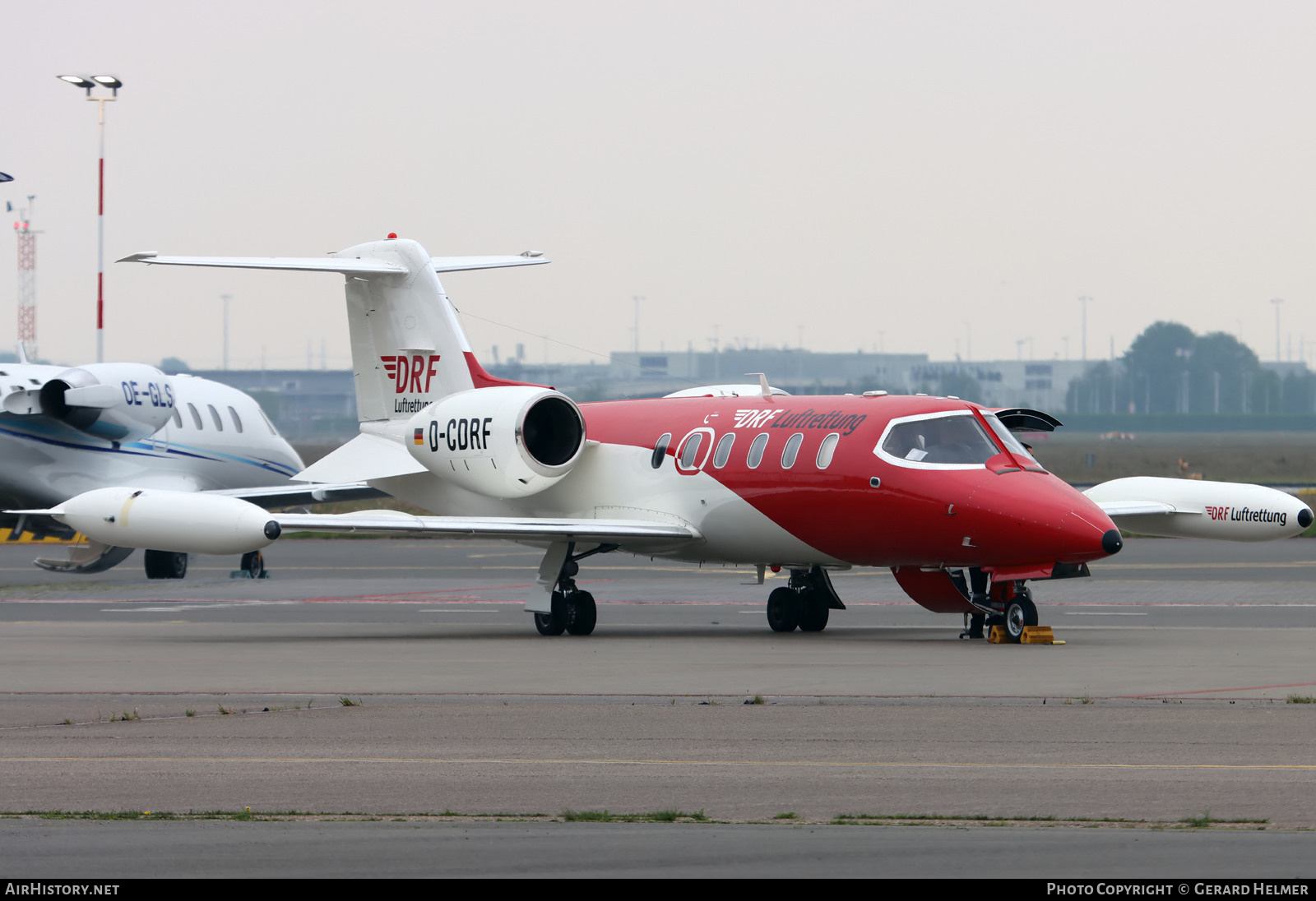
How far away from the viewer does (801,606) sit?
23.9 meters

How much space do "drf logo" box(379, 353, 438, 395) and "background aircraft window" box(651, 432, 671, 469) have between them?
452cm

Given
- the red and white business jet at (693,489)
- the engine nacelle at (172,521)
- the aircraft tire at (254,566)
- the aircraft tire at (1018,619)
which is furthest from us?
the aircraft tire at (254,566)

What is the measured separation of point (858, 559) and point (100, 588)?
16.8m

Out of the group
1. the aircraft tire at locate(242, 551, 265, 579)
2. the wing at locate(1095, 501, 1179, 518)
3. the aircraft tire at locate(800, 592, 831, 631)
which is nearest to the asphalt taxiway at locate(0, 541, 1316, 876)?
the aircraft tire at locate(800, 592, 831, 631)

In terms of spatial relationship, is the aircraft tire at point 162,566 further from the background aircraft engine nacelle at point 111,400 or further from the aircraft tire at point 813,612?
the aircraft tire at point 813,612

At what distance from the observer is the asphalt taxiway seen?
406 inches

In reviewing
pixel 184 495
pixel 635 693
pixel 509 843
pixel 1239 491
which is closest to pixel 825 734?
pixel 635 693

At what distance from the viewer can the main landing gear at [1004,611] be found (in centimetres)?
2122

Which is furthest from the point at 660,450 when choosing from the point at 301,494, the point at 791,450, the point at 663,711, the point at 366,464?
the point at 663,711

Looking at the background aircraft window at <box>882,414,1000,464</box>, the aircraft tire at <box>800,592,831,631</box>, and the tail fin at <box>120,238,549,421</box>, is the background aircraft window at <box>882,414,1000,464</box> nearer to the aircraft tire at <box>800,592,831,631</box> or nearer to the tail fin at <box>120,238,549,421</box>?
the aircraft tire at <box>800,592,831,631</box>

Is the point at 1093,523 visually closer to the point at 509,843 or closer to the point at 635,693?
the point at 635,693

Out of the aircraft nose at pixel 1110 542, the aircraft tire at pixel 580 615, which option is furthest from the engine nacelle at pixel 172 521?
the aircraft nose at pixel 1110 542

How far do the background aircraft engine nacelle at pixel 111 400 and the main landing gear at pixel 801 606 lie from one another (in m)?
15.7

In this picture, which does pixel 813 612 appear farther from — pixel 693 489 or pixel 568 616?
pixel 568 616
